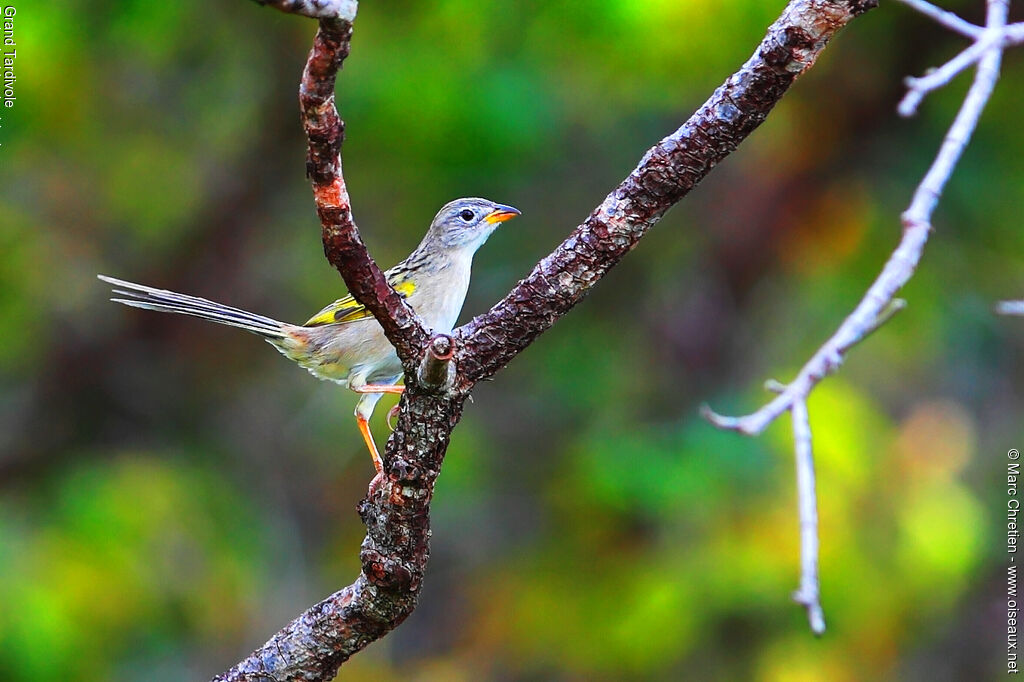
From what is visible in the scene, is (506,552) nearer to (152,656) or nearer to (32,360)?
(152,656)

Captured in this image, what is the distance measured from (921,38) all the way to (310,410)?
5.57m

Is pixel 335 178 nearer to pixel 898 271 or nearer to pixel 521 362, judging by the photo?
pixel 898 271

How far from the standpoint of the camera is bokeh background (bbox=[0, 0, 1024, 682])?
7.27 meters

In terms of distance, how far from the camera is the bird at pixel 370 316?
4.74 meters

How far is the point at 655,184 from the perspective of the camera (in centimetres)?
277

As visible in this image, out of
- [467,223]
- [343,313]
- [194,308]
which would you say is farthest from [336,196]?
[467,223]

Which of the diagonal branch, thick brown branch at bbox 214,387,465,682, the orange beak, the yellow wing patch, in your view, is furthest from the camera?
the orange beak

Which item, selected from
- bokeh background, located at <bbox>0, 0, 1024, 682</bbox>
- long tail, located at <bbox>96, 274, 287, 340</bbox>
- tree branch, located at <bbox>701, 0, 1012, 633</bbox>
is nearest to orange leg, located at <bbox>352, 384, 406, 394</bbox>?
long tail, located at <bbox>96, 274, 287, 340</bbox>

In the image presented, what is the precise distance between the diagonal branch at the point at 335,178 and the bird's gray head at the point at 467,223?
2.19 m

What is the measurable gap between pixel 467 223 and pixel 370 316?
675mm

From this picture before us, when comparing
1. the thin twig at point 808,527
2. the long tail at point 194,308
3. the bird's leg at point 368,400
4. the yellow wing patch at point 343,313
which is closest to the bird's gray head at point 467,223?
the yellow wing patch at point 343,313

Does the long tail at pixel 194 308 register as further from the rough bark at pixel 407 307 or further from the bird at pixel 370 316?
the rough bark at pixel 407 307

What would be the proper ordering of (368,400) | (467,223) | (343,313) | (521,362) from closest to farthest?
(368,400)
(343,313)
(467,223)
(521,362)

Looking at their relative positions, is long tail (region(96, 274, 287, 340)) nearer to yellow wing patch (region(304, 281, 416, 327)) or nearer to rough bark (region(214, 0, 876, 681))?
yellow wing patch (region(304, 281, 416, 327))
